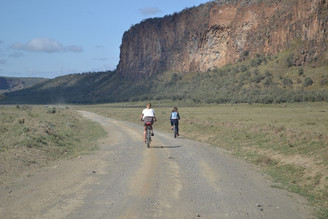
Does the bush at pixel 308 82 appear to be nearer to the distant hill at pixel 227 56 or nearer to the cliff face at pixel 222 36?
the distant hill at pixel 227 56

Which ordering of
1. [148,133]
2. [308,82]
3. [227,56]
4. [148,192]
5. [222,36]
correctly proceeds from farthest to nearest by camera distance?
[222,36] < [227,56] < [308,82] < [148,133] < [148,192]

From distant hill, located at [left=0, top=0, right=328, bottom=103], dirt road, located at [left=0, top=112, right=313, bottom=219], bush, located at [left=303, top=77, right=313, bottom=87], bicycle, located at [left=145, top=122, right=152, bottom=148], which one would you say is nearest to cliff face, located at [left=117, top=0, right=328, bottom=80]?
distant hill, located at [left=0, top=0, right=328, bottom=103]

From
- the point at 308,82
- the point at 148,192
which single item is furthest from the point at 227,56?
the point at 148,192

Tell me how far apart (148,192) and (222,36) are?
9597 centimetres

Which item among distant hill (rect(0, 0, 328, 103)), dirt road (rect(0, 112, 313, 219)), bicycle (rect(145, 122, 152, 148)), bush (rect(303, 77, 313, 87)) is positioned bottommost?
dirt road (rect(0, 112, 313, 219))

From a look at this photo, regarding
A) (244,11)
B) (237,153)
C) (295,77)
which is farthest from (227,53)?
(237,153)

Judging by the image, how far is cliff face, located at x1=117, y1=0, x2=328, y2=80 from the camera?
68750mm

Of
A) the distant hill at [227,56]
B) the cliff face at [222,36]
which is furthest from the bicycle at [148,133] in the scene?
the cliff face at [222,36]

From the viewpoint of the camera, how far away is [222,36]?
101 metres

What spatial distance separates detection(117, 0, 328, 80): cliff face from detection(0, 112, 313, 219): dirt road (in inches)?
2224

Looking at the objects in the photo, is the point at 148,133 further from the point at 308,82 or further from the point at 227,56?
the point at 227,56

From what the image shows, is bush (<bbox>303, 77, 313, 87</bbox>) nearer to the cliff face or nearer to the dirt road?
the cliff face

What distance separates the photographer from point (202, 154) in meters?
16.1

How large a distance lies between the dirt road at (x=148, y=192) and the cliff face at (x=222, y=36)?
56486 mm
